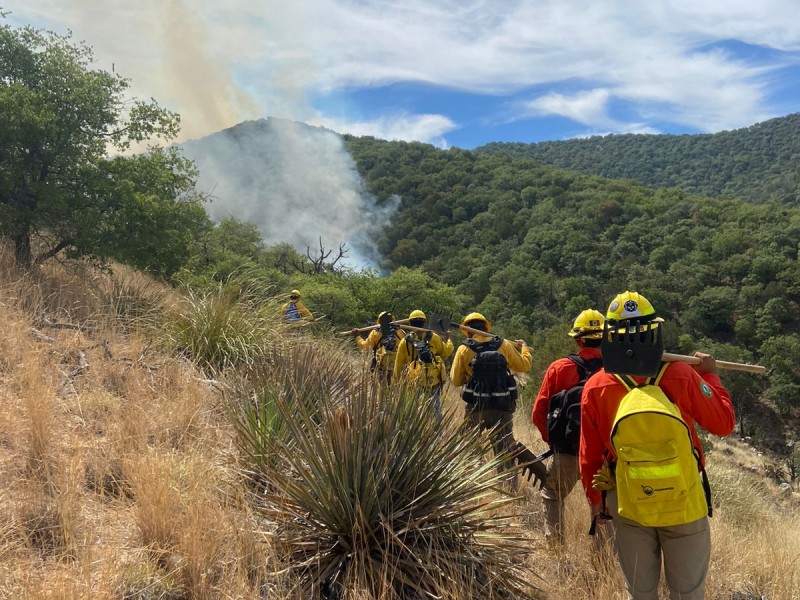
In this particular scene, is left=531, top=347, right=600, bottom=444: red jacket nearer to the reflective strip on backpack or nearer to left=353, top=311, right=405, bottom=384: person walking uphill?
the reflective strip on backpack

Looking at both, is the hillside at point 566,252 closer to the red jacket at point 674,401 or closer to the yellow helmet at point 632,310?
the red jacket at point 674,401

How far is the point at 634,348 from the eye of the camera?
2.58 m

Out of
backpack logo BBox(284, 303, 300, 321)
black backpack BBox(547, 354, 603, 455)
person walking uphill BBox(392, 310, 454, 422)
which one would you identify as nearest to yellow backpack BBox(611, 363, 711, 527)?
black backpack BBox(547, 354, 603, 455)

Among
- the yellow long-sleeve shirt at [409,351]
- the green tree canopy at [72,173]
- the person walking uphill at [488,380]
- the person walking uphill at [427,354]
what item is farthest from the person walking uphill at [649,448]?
the green tree canopy at [72,173]

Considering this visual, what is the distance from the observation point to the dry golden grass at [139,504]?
267 cm

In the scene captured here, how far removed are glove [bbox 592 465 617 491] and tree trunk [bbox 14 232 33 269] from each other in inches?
351

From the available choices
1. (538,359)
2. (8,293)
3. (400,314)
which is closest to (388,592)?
(8,293)

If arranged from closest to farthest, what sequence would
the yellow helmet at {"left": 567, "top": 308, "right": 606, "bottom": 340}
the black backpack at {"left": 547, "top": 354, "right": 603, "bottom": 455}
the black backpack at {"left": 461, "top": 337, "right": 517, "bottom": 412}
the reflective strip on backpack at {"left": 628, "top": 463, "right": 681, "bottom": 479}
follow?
the reflective strip on backpack at {"left": 628, "top": 463, "right": 681, "bottom": 479} → the black backpack at {"left": 547, "top": 354, "right": 603, "bottom": 455} → the yellow helmet at {"left": 567, "top": 308, "right": 606, "bottom": 340} → the black backpack at {"left": 461, "top": 337, "right": 517, "bottom": 412}

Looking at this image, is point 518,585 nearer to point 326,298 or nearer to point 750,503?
point 750,503

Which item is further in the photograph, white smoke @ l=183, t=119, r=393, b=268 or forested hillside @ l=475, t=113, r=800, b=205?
forested hillside @ l=475, t=113, r=800, b=205

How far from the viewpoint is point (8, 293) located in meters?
6.90

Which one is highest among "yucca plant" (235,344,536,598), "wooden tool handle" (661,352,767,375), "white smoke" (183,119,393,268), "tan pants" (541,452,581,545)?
"white smoke" (183,119,393,268)

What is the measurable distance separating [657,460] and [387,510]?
136 centimetres

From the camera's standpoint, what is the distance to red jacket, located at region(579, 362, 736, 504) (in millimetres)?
2625
